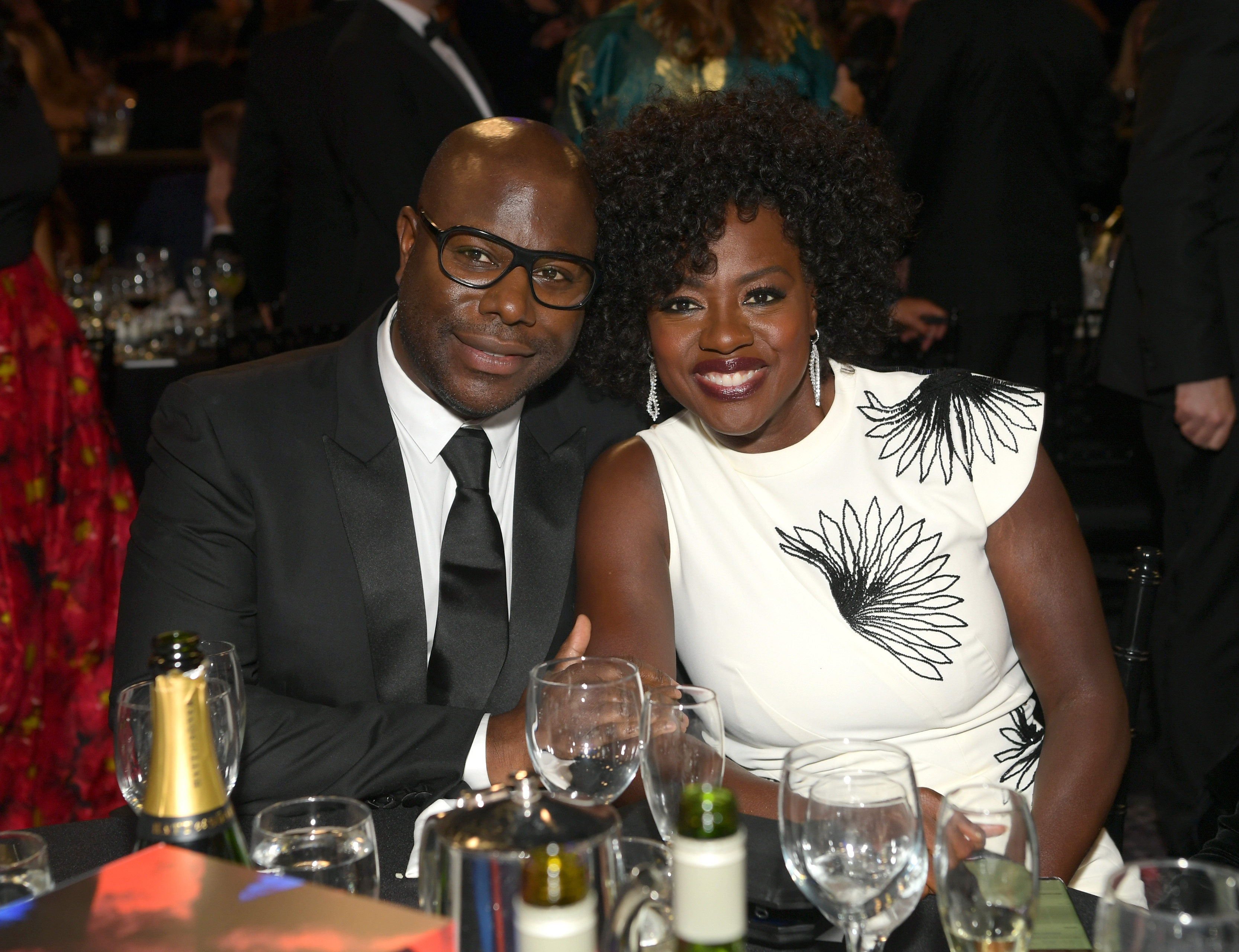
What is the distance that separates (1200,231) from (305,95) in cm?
257

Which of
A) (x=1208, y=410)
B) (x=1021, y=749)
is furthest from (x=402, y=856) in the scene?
(x=1208, y=410)

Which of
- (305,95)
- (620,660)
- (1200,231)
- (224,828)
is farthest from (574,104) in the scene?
(224,828)

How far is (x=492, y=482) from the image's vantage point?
214 cm

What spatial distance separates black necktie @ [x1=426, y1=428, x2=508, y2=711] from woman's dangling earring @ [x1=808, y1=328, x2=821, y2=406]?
0.58 metres

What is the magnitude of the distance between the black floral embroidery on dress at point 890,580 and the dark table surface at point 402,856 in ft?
2.12

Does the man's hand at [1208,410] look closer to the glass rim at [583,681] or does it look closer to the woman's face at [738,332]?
the woman's face at [738,332]

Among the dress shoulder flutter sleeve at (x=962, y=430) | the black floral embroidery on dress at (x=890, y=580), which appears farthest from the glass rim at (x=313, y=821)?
the dress shoulder flutter sleeve at (x=962, y=430)

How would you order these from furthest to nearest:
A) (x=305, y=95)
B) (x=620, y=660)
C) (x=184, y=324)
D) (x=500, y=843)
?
(x=184, y=324) → (x=305, y=95) → (x=620, y=660) → (x=500, y=843)

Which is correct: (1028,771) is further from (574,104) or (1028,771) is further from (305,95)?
(305,95)

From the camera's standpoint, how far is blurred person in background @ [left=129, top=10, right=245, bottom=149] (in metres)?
6.32

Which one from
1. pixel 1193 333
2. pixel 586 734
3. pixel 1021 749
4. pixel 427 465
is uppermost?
pixel 1193 333

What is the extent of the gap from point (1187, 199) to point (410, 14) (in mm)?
2076

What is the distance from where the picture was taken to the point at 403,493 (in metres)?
2.00

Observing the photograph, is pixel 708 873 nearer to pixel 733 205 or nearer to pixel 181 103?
pixel 733 205
